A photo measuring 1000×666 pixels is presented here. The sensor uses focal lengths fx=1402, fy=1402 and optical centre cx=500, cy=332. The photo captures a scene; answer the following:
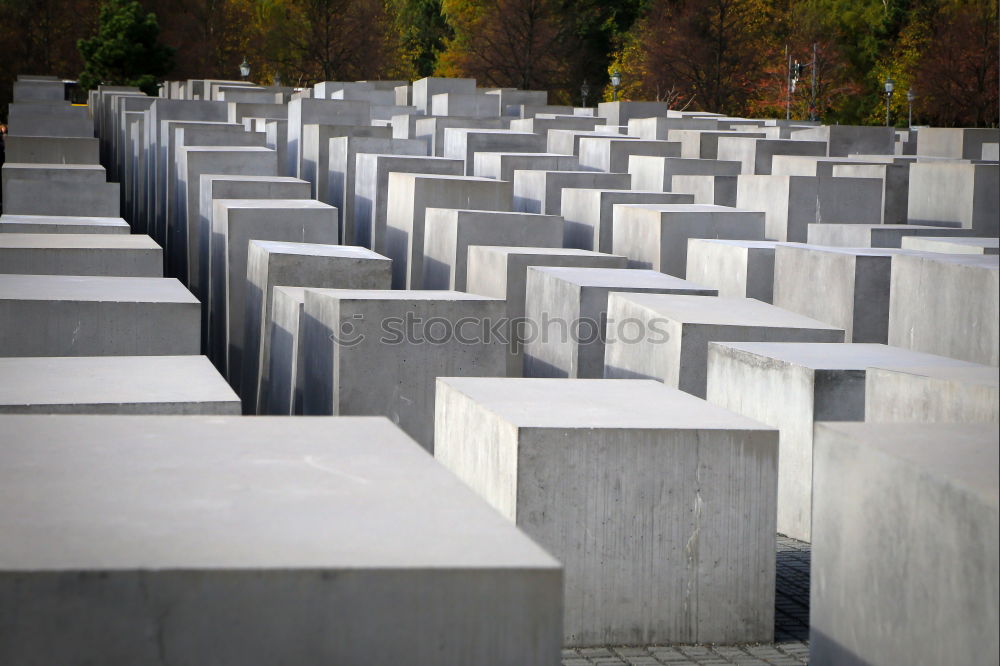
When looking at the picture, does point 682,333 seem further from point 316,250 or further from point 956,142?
point 956,142

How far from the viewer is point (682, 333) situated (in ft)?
28.5

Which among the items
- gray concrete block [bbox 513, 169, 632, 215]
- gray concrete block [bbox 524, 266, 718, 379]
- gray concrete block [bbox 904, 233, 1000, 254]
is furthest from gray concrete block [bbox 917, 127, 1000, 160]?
gray concrete block [bbox 524, 266, 718, 379]

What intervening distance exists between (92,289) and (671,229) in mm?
6103

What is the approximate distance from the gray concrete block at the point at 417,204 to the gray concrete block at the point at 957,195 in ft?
15.3

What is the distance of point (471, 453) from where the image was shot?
6.83 meters

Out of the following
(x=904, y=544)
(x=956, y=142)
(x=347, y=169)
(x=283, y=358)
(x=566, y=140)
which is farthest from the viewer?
(x=956, y=142)

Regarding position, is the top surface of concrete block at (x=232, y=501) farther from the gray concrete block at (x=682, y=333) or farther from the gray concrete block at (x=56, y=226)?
the gray concrete block at (x=56, y=226)

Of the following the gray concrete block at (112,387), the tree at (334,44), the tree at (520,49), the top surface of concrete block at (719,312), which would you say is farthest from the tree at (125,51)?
the gray concrete block at (112,387)

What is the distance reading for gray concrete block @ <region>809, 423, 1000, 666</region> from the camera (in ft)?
12.0

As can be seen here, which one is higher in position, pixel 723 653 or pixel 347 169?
pixel 347 169

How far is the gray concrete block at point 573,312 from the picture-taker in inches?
397

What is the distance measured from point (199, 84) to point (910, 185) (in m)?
35.1

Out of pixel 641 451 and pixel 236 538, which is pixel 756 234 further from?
pixel 236 538

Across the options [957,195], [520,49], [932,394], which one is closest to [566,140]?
[957,195]
